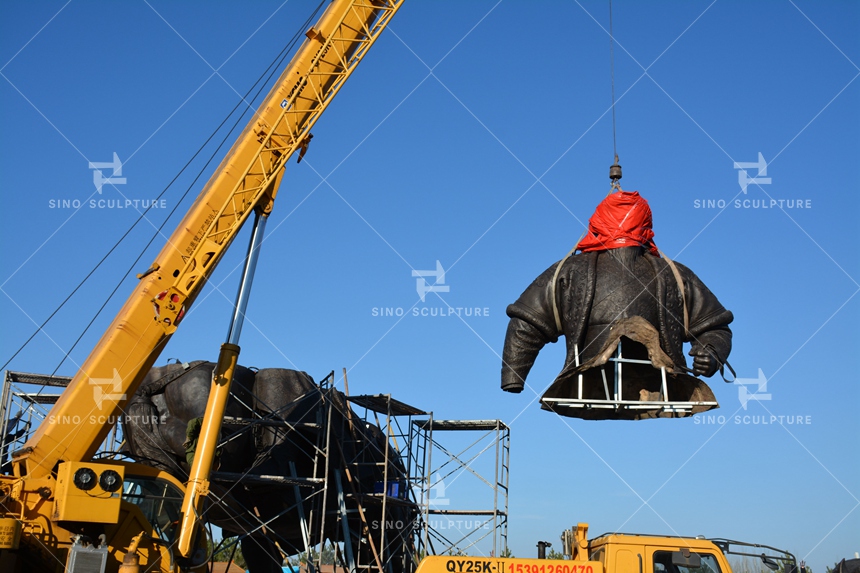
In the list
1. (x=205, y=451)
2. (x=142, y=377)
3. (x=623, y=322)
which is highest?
(x=623, y=322)

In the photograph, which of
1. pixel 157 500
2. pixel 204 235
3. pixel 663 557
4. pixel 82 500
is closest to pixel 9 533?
pixel 82 500

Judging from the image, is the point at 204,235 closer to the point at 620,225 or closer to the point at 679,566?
the point at 620,225

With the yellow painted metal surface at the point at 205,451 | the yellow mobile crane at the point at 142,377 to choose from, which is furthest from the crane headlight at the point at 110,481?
the yellow painted metal surface at the point at 205,451

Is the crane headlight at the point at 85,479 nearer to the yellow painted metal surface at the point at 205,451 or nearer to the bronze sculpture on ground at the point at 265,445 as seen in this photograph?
the yellow painted metal surface at the point at 205,451

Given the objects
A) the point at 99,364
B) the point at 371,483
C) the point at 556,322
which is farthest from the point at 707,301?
the point at 371,483

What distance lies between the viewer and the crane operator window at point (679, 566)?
38.0ft

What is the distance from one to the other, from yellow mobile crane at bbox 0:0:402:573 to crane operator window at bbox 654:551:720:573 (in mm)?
7109

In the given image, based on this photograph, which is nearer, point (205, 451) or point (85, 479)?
point (85, 479)

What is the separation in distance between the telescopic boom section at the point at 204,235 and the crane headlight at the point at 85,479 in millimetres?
1175

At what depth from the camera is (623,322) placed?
1291cm

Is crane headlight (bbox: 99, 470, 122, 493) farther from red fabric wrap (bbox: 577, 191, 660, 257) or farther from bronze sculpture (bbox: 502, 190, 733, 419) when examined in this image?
red fabric wrap (bbox: 577, 191, 660, 257)

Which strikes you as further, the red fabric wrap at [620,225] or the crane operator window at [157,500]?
the crane operator window at [157,500]

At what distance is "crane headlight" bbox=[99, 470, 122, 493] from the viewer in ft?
44.6

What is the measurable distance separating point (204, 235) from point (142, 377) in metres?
2.70
